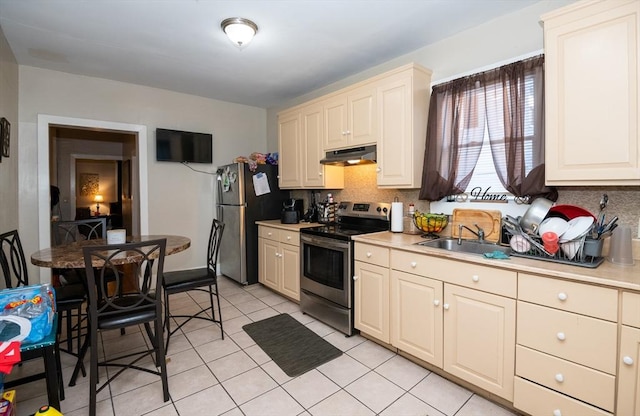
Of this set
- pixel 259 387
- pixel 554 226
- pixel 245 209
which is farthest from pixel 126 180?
pixel 554 226

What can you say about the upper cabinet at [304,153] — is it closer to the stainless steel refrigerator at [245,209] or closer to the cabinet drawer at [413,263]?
the stainless steel refrigerator at [245,209]

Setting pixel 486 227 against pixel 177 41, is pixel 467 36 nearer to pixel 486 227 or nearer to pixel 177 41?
pixel 486 227

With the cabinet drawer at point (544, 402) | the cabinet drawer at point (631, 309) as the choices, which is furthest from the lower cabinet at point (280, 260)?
the cabinet drawer at point (631, 309)

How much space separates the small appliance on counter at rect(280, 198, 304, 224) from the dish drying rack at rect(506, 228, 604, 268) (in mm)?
2332

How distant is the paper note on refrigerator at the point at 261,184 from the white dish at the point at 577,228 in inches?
125

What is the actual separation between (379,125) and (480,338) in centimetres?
183

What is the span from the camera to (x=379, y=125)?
2723mm

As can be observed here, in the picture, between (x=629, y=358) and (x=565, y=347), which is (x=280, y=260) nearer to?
(x=565, y=347)

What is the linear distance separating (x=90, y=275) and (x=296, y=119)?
2670mm

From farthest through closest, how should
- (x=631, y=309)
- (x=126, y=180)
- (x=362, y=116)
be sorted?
(x=126, y=180)
(x=362, y=116)
(x=631, y=309)

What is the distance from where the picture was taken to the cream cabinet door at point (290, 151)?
3668 millimetres

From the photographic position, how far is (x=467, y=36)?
8.13 ft

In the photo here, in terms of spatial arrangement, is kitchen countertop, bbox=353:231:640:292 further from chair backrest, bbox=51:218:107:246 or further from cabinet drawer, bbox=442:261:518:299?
chair backrest, bbox=51:218:107:246

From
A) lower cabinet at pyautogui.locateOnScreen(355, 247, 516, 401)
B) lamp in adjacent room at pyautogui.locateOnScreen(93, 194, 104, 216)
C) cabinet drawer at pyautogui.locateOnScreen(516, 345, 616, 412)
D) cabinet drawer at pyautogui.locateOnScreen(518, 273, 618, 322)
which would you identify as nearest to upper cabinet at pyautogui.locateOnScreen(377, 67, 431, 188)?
Answer: lower cabinet at pyautogui.locateOnScreen(355, 247, 516, 401)
